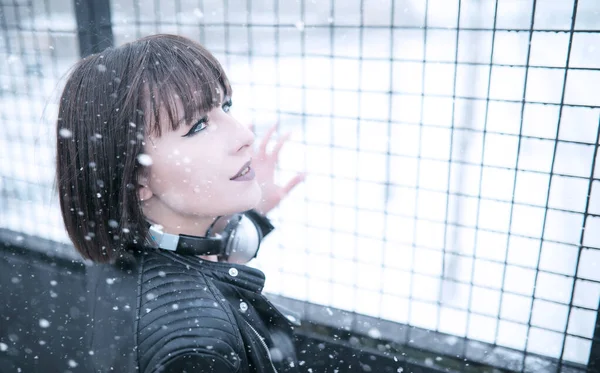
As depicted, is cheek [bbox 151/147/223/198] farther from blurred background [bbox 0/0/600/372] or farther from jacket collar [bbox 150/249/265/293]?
blurred background [bbox 0/0/600/372]

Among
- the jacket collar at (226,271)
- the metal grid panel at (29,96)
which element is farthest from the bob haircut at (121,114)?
the metal grid panel at (29,96)

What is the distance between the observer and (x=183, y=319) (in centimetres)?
113

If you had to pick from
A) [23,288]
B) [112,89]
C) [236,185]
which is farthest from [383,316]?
[23,288]

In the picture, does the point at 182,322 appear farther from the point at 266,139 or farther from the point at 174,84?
the point at 266,139

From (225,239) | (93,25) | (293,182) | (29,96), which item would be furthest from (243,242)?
(29,96)

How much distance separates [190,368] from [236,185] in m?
0.41

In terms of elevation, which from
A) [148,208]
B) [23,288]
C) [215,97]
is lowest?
[23,288]

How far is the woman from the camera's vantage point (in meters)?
1.16

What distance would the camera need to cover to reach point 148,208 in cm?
132

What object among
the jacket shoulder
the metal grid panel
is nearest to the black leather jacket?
the jacket shoulder

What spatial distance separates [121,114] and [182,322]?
18.3 inches

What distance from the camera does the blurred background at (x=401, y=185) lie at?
1.59 metres

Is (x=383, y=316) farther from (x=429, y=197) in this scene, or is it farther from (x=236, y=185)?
(x=429, y=197)

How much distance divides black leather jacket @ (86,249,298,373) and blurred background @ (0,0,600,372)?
18.8 inches
